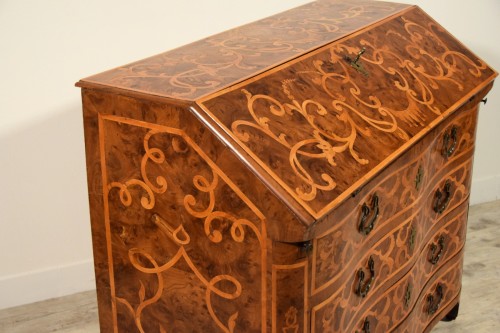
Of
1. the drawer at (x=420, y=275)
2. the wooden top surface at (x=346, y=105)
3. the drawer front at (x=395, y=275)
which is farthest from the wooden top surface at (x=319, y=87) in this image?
the drawer at (x=420, y=275)

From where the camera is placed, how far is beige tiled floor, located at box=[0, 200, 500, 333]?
325 centimetres

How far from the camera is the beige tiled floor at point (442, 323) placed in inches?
128

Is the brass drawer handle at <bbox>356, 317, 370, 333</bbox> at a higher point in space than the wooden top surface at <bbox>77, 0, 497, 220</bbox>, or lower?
lower

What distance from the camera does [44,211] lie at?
3.36 m

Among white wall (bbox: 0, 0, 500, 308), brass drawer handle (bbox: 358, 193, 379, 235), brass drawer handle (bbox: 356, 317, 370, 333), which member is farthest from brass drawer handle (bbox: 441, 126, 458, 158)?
white wall (bbox: 0, 0, 500, 308)

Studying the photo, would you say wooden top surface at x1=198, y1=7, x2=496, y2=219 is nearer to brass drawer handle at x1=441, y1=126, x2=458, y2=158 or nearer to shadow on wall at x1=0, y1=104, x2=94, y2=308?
brass drawer handle at x1=441, y1=126, x2=458, y2=158

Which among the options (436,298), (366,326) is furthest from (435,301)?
(366,326)

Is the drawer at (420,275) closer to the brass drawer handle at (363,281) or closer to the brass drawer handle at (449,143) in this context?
the brass drawer handle at (363,281)

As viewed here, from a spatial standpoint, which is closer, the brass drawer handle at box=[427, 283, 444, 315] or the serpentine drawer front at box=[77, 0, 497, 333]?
the serpentine drawer front at box=[77, 0, 497, 333]

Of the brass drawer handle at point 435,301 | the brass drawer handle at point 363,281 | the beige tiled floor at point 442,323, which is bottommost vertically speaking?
the beige tiled floor at point 442,323

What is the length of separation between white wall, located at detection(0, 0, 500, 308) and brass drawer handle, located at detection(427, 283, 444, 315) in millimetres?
1344

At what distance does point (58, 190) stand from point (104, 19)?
0.70 m

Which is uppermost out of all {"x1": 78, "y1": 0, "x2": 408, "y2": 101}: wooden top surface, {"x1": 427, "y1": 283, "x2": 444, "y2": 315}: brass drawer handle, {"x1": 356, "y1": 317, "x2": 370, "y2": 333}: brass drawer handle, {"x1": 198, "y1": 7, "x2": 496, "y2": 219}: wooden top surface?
{"x1": 78, "y1": 0, "x2": 408, "y2": 101}: wooden top surface

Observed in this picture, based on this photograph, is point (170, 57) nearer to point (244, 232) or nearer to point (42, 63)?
point (244, 232)
